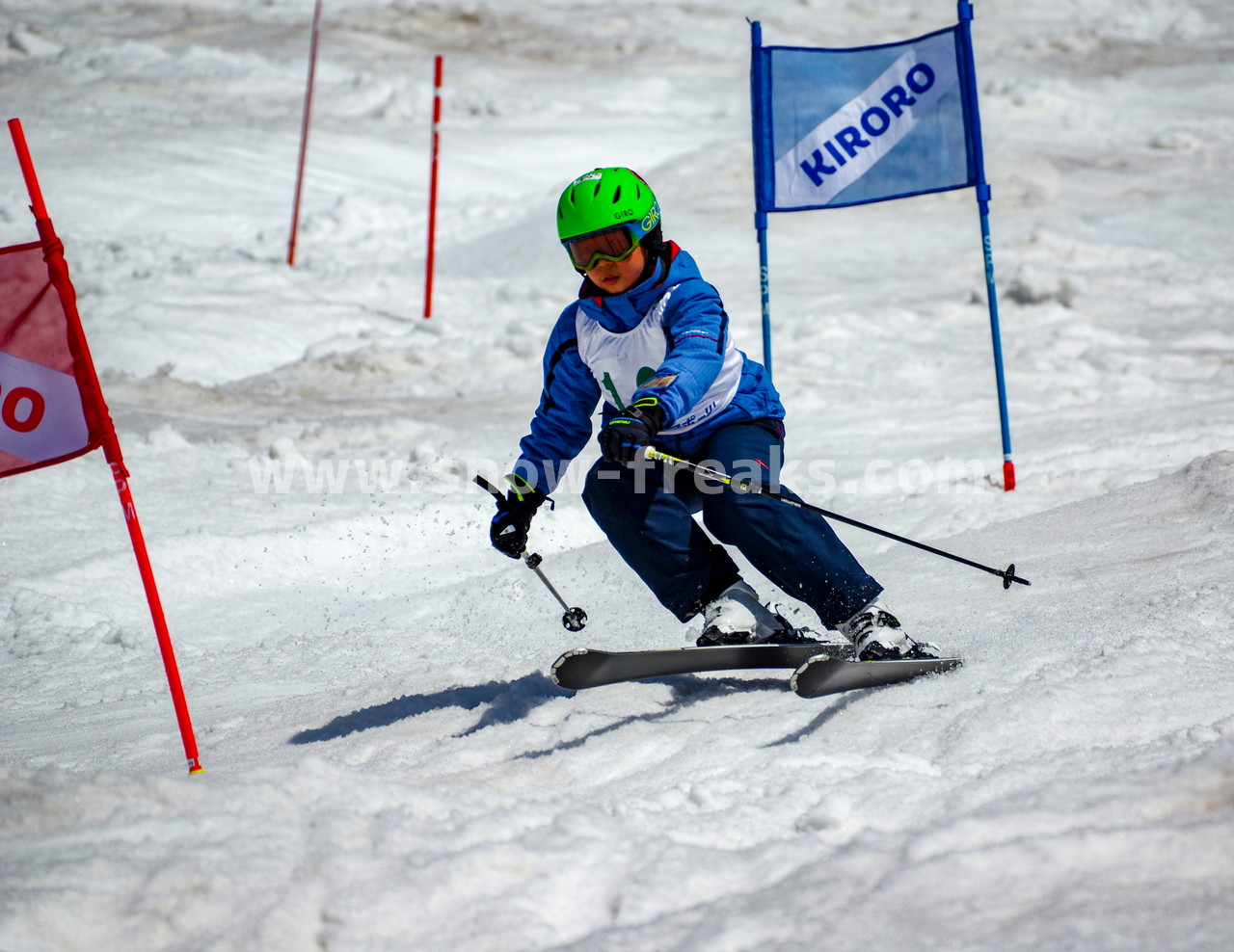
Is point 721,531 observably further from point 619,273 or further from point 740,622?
point 619,273

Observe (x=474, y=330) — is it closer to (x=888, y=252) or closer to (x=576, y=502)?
(x=576, y=502)

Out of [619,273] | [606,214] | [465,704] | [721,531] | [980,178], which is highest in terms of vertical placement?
[980,178]

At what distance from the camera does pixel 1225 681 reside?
2.77m

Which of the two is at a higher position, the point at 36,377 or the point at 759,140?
the point at 759,140

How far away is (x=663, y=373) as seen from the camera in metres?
3.23

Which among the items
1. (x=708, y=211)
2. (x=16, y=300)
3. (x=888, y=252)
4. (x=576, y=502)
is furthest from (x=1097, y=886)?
(x=708, y=211)

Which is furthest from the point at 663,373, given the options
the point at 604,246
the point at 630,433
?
the point at 604,246

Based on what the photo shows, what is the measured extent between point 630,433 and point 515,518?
0.73m

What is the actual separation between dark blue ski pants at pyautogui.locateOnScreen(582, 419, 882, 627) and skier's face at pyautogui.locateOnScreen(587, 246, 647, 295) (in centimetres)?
55

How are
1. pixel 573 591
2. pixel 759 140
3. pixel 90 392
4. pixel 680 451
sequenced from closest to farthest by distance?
pixel 90 392 → pixel 680 451 → pixel 573 591 → pixel 759 140

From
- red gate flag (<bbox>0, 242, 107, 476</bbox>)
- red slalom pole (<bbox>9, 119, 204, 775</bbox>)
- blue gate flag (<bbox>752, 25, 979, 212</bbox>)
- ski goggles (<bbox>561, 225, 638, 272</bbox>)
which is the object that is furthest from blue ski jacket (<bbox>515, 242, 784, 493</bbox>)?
blue gate flag (<bbox>752, 25, 979, 212</bbox>)

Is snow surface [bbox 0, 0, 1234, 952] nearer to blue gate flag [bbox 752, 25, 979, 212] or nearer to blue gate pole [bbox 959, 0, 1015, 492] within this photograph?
blue gate pole [bbox 959, 0, 1015, 492]

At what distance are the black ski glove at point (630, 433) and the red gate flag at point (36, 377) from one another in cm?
153

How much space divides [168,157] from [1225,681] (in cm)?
1589
